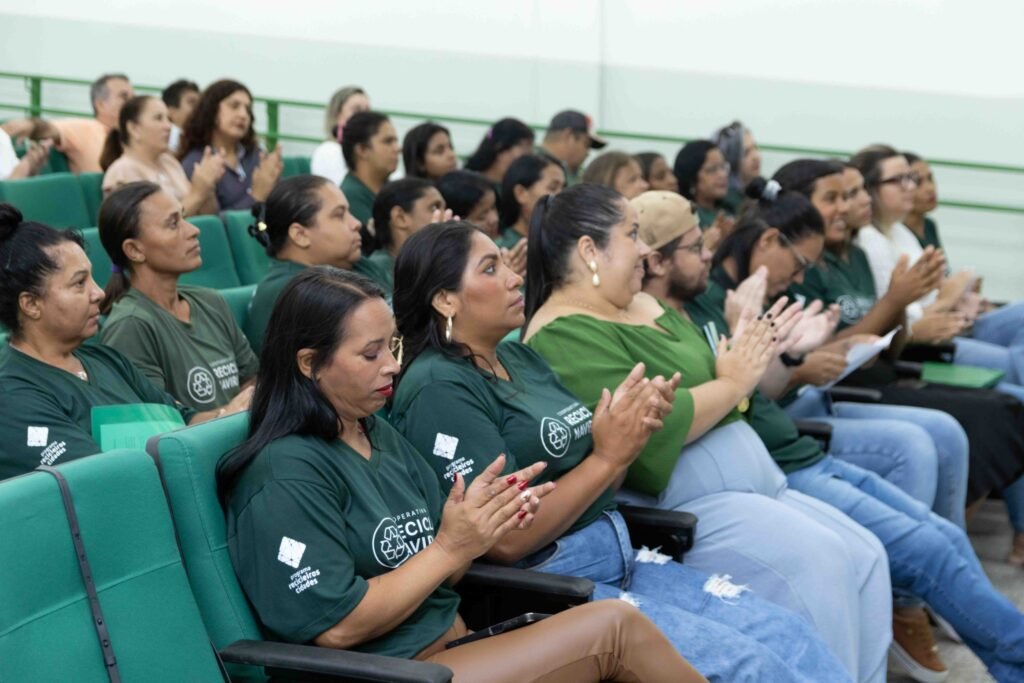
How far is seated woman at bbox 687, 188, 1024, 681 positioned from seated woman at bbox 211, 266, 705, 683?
1.20 m

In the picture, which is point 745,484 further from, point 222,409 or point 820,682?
point 222,409

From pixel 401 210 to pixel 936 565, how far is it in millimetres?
1816

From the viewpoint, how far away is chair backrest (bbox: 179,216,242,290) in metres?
3.87

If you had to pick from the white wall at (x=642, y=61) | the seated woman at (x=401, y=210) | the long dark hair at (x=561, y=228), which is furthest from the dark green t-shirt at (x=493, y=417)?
the white wall at (x=642, y=61)

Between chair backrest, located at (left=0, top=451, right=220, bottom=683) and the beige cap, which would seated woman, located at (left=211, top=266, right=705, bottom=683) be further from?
the beige cap

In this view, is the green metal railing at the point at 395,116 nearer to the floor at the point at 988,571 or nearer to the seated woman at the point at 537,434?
the floor at the point at 988,571

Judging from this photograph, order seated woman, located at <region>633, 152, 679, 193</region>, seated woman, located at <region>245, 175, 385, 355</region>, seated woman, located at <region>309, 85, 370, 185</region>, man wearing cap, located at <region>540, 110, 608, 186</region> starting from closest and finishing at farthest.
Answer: seated woman, located at <region>245, 175, 385, 355</region> < seated woman, located at <region>633, 152, 679, 193</region> < seated woman, located at <region>309, 85, 370, 185</region> < man wearing cap, located at <region>540, 110, 608, 186</region>

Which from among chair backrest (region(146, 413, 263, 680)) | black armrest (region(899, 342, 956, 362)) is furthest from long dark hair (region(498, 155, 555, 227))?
chair backrest (region(146, 413, 263, 680))

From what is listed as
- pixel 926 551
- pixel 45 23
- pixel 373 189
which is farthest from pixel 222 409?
pixel 45 23

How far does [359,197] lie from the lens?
471cm

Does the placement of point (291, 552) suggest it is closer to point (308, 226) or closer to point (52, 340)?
point (52, 340)

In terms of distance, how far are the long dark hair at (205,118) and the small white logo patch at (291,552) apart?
384 cm

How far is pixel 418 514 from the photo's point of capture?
6.54 ft

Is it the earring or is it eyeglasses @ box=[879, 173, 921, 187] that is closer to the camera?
the earring
